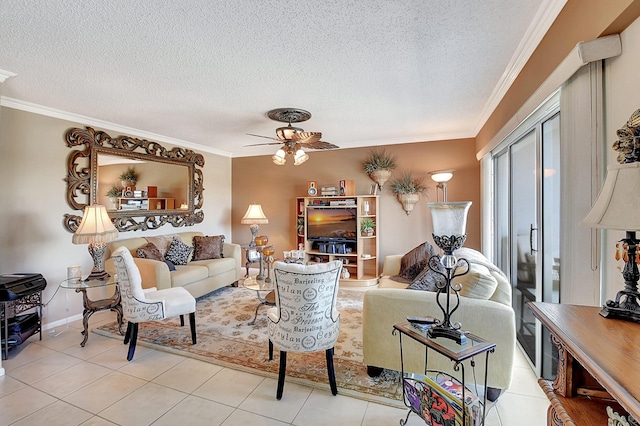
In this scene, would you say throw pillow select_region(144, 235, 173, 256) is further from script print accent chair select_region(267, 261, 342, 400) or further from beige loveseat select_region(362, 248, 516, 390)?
beige loveseat select_region(362, 248, 516, 390)

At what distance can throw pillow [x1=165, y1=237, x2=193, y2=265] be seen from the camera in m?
4.24

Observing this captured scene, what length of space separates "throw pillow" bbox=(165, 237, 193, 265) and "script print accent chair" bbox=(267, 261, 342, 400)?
112 inches

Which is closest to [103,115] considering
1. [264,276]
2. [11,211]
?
[11,211]

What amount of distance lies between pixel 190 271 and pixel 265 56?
3026mm

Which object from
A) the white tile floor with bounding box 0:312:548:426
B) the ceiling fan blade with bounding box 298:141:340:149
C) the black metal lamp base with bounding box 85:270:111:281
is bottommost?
the white tile floor with bounding box 0:312:548:426

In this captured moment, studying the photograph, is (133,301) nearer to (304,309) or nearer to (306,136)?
(304,309)

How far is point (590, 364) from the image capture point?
757 mm

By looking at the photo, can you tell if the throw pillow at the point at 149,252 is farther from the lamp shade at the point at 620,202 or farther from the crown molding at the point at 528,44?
the crown molding at the point at 528,44

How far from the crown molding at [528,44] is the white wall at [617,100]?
0.56m

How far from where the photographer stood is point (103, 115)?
11.8 feet

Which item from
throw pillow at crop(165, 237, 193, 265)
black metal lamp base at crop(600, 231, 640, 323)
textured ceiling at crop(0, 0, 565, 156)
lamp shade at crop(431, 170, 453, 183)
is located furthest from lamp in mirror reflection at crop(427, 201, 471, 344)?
throw pillow at crop(165, 237, 193, 265)

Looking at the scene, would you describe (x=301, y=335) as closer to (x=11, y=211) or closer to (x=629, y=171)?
(x=629, y=171)

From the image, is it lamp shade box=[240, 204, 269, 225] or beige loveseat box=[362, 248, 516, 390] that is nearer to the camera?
beige loveseat box=[362, 248, 516, 390]

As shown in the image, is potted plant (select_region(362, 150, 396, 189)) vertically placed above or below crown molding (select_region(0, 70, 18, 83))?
below
